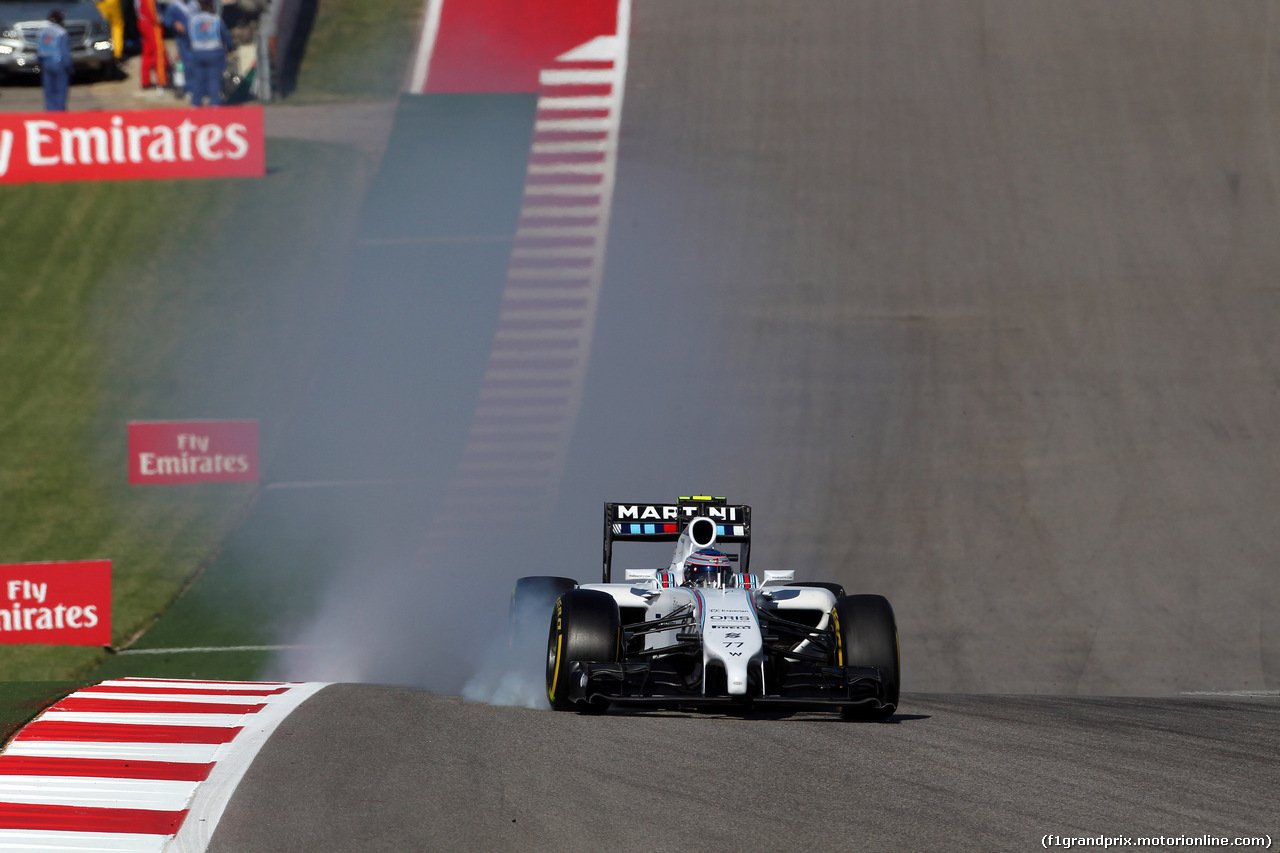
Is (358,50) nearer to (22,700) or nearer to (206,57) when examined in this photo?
(206,57)

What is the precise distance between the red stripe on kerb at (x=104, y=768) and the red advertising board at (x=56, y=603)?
6.52 meters

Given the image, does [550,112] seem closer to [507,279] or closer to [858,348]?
[507,279]

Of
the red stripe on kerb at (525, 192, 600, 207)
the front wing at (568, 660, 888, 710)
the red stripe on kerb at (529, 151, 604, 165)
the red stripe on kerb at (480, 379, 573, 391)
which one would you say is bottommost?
the front wing at (568, 660, 888, 710)

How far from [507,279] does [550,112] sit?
5.42 meters

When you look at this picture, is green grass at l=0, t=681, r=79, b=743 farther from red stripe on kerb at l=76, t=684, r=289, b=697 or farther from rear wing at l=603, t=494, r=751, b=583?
rear wing at l=603, t=494, r=751, b=583

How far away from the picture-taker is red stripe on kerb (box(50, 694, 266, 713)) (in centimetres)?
1034

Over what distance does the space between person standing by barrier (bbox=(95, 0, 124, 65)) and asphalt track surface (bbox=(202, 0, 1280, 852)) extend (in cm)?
1230

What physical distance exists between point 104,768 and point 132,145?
18.9 meters

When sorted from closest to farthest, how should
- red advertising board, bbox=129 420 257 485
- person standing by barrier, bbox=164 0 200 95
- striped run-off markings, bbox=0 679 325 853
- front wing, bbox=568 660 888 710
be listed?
1. striped run-off markings, bbox=0 679 325 853
2. front wing, bbox=568 660 888 710
3. red advertising board, bbox=129 420 257 485
4. person standing by barrier, bbox=164 0 200 95

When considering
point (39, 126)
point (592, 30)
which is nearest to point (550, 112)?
point (592, 30)

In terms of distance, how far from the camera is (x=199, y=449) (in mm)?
18719

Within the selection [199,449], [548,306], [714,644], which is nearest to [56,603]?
[199,449]

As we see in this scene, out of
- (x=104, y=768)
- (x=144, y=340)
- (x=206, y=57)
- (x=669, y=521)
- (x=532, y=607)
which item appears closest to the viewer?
(x=104, y=768)

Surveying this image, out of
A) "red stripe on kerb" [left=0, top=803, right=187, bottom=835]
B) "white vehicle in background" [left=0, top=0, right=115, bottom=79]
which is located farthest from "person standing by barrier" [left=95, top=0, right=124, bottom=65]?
"red stripe on kerb" [left=0, top=803, right=187, bottom=835]
